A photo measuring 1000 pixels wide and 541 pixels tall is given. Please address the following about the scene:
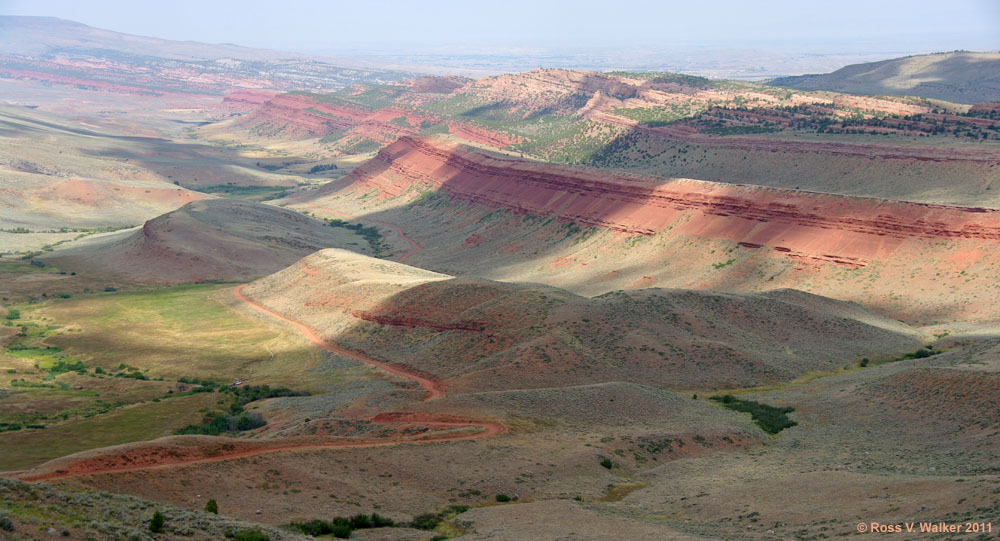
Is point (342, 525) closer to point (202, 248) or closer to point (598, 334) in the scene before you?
point (598, 334)

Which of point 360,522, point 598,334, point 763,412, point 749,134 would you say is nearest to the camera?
point 360,522

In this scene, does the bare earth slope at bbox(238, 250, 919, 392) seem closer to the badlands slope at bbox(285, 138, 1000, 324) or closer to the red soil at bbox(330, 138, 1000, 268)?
the badlands slope at bbox(285, 138, 1000, 324)

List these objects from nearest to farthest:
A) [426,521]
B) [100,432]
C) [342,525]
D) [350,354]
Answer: [342,525] < [426,521] < [100,432] < [350,354]

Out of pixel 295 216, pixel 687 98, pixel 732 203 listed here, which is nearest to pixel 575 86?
pixel 687 98

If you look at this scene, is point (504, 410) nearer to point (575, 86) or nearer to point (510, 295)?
point (510, 295)

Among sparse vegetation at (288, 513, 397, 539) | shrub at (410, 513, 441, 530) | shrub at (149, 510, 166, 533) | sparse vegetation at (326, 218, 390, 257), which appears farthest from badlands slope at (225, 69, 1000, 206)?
shrub at (149, 510, 166, 533)

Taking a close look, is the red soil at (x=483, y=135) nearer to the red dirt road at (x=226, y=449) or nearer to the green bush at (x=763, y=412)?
the green bush at (x=763, y=412)

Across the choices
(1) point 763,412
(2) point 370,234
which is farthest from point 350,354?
(2) point 370,234

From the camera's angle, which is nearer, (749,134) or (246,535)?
(246,535)

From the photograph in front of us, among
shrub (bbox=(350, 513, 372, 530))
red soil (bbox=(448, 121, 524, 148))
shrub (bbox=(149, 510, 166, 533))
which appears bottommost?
shrub (bbox=(350, 513, 372, 530))
